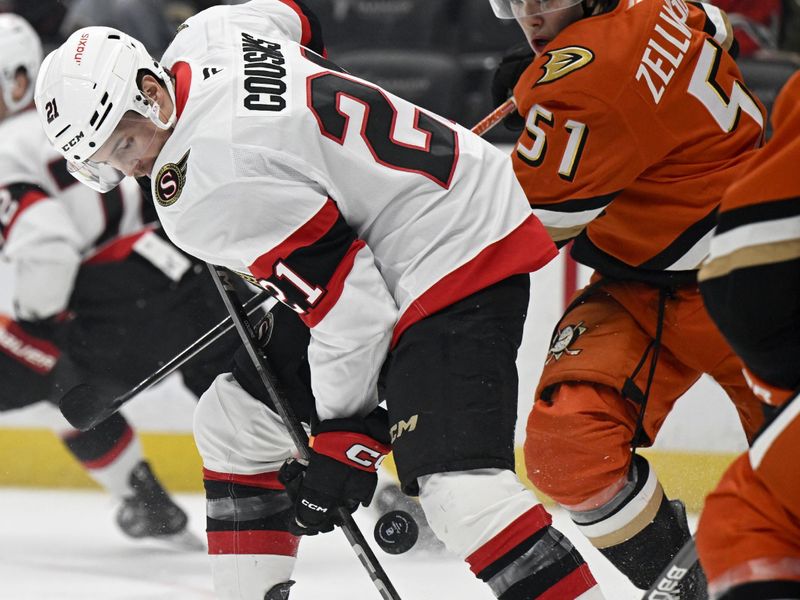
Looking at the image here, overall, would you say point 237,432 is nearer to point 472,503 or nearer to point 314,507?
point 314,507

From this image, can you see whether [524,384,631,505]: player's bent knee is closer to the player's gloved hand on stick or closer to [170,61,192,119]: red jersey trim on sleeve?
the player's gloved hand on stick

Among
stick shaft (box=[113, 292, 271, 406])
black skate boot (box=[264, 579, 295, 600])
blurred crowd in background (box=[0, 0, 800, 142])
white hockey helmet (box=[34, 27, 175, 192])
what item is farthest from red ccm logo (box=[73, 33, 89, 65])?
blurred crowd in background (box=[0, 0, 800, 142])

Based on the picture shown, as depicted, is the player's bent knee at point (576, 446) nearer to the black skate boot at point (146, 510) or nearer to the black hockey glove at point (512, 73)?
the black hockey glove at point (512, 73)

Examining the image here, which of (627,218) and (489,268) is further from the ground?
(489,268)

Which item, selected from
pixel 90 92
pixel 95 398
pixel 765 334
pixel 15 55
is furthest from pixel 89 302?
pixel 765 334

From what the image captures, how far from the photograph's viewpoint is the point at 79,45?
2035mm

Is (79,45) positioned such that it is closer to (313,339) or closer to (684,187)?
(313,339)

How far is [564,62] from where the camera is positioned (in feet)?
7.16

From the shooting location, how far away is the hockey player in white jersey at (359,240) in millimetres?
1929

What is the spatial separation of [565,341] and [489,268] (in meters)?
0.44

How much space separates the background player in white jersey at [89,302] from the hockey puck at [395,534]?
1.42m

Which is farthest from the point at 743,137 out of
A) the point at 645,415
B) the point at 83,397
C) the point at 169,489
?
the point at 169,489

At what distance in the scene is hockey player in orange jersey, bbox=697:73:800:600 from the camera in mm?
1372

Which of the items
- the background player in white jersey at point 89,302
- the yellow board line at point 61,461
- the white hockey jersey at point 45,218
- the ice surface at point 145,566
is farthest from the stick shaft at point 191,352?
the yellow board line at point 61,461
